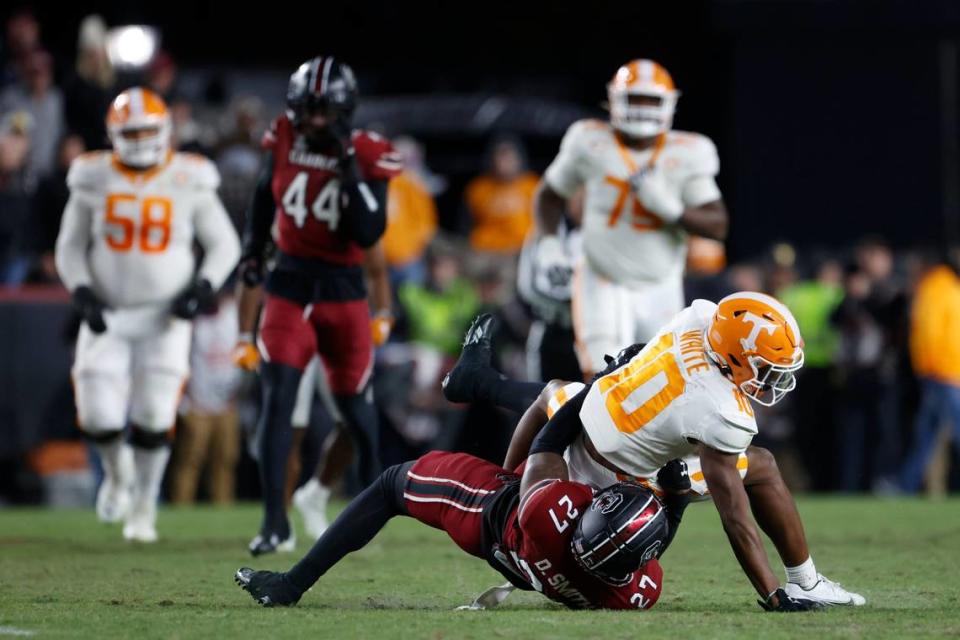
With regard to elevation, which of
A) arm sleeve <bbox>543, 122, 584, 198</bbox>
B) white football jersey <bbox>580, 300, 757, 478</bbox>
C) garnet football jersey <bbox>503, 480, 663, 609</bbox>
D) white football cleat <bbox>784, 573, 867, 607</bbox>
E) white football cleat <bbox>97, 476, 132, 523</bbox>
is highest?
arm sleeve <bbox>543, 122, 584, 198</bbox>

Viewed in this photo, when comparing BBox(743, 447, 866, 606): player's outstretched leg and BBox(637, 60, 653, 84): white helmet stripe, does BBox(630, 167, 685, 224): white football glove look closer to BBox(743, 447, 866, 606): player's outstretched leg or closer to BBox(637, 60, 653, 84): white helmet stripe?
BBox(637, 60, 653, 84): white helmet stripe

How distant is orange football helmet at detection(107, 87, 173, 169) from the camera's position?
8.60m

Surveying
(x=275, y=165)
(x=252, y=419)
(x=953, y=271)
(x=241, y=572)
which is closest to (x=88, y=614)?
(x=241, y=572)

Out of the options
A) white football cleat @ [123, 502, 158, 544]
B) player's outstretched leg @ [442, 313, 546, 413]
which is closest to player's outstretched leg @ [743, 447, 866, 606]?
player's outstretched leg @ [442, 313, 546, 413]

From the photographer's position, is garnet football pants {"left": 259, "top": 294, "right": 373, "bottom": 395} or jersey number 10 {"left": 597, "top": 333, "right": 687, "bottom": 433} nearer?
jersey number 10 {"left": 597, "top": 333, "right": 687, "bottom": 433}

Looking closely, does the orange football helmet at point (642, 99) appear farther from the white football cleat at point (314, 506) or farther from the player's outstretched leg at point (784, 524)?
the player's outstretched leg at point (784, 524)

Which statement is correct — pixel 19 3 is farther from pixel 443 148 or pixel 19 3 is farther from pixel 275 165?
pixel 275 165

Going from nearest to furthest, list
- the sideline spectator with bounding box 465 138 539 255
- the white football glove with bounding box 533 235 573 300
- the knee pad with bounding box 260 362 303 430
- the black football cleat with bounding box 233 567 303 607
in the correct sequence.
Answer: the black football cleat with bounding box 233 567 303 607 < the knee pad with bounding box 260 362 303 430 < the white football glove with bounding box 533 235 573 300 < the sideline spectator with bounding box 465 138 539 255

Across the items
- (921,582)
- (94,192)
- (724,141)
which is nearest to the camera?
(921,582)

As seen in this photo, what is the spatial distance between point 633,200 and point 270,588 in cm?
374

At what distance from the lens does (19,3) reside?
55.5ft

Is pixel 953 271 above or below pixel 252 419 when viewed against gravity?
above

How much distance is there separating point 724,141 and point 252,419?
17.6ft

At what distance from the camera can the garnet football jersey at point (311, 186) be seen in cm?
765
